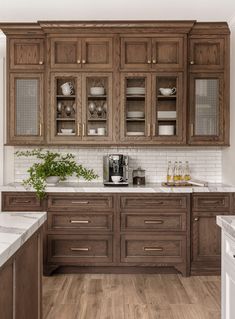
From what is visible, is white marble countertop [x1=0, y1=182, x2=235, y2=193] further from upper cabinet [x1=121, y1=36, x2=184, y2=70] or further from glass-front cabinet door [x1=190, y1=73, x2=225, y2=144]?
upper cabinet [x1=121, y1=36, x2=184, y2=70]

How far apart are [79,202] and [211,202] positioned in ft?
4.54

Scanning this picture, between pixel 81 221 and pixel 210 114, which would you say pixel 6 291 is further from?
pixel 210 114

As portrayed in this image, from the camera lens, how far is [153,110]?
4.43 m

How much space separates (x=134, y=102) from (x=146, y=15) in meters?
0.92

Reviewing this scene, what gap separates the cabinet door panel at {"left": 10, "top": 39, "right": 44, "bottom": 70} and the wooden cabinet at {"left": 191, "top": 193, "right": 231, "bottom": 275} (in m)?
2.24

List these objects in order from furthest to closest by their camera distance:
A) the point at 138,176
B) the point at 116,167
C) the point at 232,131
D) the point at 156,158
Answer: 1. the point at 156,158
2. the point at 138,176
3. the point at 116,167
4. the point at 232,131

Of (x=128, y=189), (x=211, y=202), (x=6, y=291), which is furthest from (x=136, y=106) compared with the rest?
(x=6, y=291)

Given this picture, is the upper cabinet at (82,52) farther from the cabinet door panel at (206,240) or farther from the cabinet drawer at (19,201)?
the cabinet door panel at (206,240)

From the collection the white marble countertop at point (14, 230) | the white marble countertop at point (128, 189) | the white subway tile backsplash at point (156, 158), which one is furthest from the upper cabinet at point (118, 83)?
the white marble countertop at point (14, 230)

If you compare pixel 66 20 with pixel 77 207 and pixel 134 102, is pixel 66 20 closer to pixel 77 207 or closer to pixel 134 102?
pixel 134 102

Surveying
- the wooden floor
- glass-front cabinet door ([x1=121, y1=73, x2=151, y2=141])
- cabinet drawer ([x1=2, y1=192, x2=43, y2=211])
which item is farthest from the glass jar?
cabinet drawer ([x1=2, y1=192, x2=43, y2=211])

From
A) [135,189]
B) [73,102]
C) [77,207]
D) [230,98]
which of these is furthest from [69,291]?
[230,98]

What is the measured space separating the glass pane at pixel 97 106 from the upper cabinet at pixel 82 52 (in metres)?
0.16

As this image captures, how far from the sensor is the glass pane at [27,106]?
449 cm
